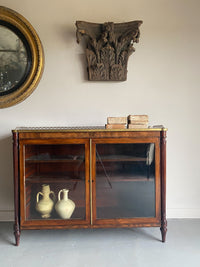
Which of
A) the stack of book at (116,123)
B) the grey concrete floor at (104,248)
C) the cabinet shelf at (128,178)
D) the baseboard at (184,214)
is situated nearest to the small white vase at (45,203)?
the grey concrete floor at (104,248)

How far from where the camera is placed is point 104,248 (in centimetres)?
166

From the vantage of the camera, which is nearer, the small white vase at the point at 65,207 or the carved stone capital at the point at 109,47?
the small white vase at the point at 65,207

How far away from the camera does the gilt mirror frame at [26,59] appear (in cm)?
204

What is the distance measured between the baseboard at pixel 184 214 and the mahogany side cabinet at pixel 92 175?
46 cm

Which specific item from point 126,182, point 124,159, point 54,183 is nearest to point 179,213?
point 126,182

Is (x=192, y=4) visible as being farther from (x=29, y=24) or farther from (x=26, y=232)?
(x=26, y=232)

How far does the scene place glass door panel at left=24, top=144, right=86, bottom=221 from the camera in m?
1.73

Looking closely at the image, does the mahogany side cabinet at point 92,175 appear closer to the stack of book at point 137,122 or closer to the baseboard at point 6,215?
the stack of book at point 137,122

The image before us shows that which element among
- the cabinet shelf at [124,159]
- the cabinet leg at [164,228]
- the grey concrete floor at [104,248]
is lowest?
the grey concrete floor at [104,248]

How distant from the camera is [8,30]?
Answer: 2.07 m

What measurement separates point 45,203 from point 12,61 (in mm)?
1267

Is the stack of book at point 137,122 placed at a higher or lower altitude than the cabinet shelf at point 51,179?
higher

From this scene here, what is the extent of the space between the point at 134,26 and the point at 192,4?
0.61m

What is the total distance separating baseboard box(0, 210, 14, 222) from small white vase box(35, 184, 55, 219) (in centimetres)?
53
